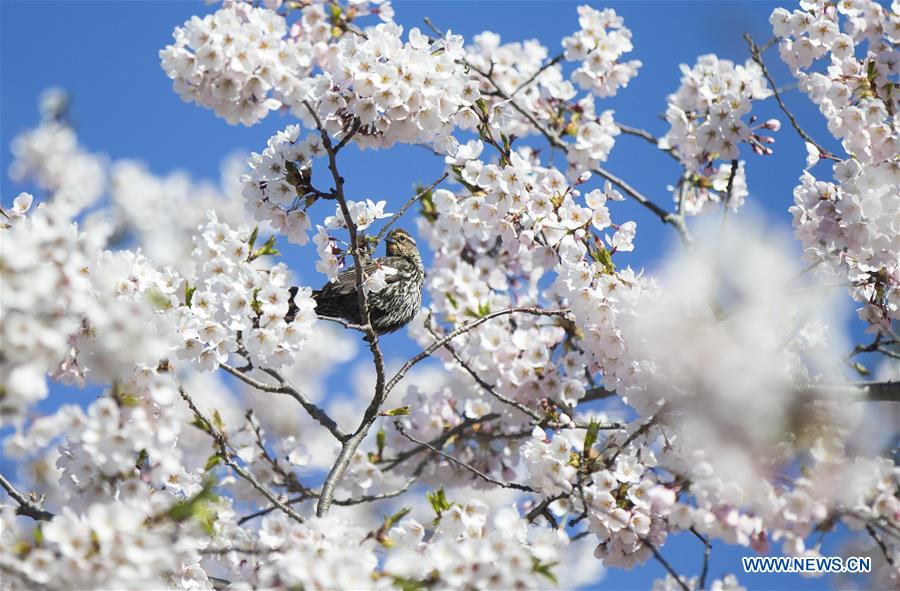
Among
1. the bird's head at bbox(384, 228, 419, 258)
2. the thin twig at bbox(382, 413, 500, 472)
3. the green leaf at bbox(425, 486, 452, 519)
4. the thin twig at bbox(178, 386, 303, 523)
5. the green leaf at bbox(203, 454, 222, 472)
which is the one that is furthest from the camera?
→ the bird's head at bbox(384, 228, 419, 258)

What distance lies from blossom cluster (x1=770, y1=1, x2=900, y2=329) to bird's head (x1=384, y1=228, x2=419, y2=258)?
3773 millimetres

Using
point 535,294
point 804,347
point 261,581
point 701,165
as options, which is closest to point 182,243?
point 535,294

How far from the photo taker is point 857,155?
487cm

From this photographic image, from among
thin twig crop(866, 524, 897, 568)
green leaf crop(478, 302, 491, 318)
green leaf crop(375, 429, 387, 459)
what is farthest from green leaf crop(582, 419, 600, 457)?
green leaf crop(375, 429, 387, 459)

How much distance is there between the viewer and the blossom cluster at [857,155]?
465 cm

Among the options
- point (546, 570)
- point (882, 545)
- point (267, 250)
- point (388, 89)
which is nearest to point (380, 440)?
point (267, 250)

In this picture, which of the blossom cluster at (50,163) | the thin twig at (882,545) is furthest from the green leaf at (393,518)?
the blossom cluster at (50,163)

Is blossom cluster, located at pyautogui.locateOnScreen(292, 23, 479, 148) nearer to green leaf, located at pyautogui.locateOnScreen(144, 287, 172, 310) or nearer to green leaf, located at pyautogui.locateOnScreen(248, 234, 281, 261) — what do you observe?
green leaf, located at pyautogui.locateOnScreen(248, 234, 281, 261)

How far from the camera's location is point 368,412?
464 centimetres

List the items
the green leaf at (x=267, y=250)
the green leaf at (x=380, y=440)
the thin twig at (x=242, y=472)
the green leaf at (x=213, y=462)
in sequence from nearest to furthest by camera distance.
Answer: the thin twig at (x=242, y=472) < the green leaf at (x=267, y=250) < the green leaf at (x=213, y=462) < the green leaf at (x=380, y=440)

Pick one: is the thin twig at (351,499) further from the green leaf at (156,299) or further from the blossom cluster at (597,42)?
the blossom cluster at (597,42)

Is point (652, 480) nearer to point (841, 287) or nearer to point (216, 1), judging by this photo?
point (841, 287)

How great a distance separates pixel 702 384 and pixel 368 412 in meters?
2.03

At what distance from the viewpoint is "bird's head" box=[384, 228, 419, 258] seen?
26.6 ft
